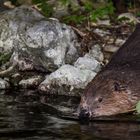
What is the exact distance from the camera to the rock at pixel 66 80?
11297 mm

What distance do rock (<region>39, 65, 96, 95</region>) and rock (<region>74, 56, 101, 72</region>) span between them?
55 centimetres

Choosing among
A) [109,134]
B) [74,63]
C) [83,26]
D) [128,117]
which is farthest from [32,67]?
[109,134]

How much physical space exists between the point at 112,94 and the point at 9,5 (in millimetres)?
6438

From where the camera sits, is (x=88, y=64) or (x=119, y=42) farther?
(x=119, y=42)

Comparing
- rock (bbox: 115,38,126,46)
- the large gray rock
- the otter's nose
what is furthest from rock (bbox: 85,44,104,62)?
the otter's nose

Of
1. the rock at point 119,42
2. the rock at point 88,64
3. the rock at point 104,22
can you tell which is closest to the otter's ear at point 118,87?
the rock at point 88,64

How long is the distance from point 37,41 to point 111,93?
11.5ft

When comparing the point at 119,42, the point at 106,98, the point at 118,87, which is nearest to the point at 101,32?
the point at 119,42

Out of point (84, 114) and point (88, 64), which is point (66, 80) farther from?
point (84, 114)

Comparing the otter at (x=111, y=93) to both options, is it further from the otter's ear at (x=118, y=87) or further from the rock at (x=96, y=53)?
the rock at (x=96, y=53)

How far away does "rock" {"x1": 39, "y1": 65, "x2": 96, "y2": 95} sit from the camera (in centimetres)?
1130

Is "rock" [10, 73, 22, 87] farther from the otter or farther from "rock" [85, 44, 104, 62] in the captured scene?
the otter

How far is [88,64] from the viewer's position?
40.0 feet

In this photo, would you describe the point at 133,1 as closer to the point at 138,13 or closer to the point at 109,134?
the point at 138,13
